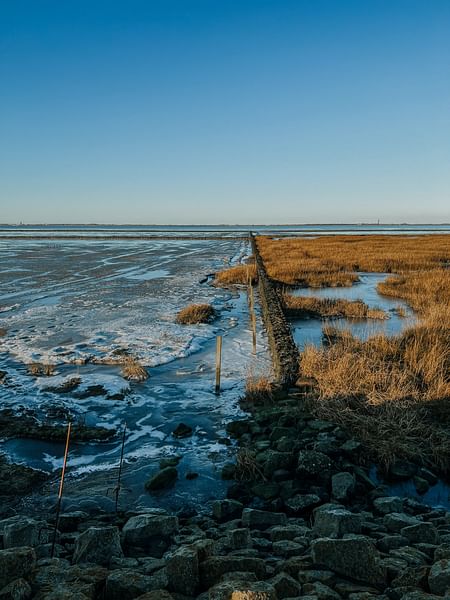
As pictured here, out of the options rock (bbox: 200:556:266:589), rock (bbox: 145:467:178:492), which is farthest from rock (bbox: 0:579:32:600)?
rock (bbox: 145:467:178:492)

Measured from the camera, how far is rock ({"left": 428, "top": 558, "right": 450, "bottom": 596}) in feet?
9.67

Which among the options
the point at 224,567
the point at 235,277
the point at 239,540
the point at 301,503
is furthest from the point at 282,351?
the point at 235,277

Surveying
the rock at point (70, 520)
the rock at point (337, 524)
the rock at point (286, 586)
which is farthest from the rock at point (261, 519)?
the rock at point (70, 520)

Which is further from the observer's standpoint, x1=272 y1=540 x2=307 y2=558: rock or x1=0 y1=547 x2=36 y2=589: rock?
x1=272 y1=540 x2=307 y2=558: rock

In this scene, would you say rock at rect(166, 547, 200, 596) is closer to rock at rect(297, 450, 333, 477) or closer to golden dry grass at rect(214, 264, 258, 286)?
rock at rect(297, 450, 333, 477)

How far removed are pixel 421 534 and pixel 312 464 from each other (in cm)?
185

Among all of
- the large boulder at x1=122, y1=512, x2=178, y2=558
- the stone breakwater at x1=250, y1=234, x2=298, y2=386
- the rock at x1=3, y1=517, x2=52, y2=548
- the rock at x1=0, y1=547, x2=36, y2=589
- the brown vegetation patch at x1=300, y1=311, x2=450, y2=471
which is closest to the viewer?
the rock at x1=0, y1=547, x2=36, y2=589

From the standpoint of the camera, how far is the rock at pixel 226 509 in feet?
16.9

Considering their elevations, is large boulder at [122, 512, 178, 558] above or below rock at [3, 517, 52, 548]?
below

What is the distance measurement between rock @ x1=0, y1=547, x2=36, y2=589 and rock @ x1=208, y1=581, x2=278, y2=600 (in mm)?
1456

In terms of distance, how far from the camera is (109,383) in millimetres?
10180

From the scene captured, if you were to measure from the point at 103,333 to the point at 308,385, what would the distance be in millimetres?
8144

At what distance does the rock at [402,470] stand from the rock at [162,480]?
3.07 meters

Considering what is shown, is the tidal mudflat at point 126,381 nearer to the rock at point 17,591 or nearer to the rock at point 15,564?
the rock at point 15,564
